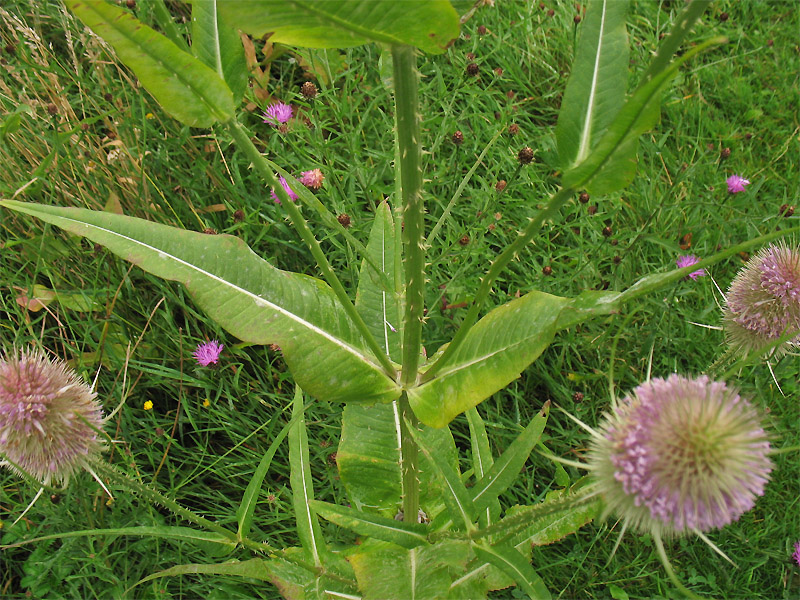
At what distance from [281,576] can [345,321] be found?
0.85 metres

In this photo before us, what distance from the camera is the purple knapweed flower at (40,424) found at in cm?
154

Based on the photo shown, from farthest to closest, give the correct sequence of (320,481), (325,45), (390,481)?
(320,481) < (390,481) < (325,45)

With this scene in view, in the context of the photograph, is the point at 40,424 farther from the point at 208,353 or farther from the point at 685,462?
the point at 685,462

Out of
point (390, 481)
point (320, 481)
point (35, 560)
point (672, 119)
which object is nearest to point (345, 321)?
point (390, 481)

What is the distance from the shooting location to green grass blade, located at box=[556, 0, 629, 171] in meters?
1.24

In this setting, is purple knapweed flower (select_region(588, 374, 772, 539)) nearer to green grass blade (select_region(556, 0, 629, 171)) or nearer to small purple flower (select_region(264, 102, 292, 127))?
green grass blade (select_region(556, 0, 629, 171))

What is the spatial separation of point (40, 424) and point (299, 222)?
2.89 ft

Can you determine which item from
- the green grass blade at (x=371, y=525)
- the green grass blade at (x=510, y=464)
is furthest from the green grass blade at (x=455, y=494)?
the green grass blade at (x=371, y=525)

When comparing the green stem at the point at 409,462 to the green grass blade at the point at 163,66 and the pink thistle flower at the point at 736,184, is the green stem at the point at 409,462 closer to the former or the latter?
the green grass blade at the point at 163,66

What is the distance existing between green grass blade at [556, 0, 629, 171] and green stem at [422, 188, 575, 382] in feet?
0.42

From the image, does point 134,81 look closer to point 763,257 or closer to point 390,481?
point 390,481

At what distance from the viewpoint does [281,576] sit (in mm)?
1851

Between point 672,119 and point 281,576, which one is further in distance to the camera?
point 672,119

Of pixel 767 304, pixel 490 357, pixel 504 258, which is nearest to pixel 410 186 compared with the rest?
pixel 504 258
